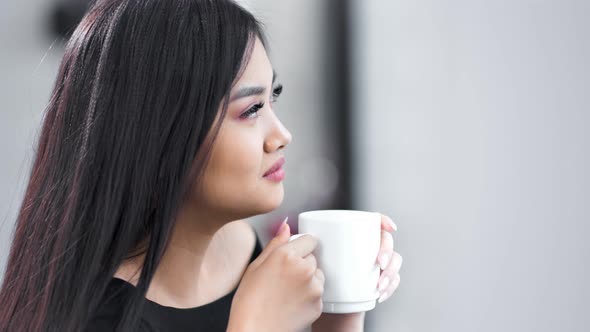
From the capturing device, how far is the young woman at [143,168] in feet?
2.03

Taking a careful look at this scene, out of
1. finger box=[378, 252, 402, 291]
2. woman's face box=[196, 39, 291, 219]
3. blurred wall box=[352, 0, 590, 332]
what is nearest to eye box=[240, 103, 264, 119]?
woman's face box=[196, 39, 291, 219]

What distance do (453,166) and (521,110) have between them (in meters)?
0.18

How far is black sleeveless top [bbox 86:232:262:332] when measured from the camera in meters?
0.64

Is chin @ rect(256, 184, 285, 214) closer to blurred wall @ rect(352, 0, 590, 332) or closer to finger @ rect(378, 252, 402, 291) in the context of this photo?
finger @ rect(378, 252, 402, 291)

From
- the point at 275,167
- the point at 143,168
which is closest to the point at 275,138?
the point at 275,167

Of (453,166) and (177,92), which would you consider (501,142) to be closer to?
(453,166)

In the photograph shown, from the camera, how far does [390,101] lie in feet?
4.01

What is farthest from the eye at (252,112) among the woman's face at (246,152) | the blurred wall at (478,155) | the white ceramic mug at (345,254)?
the blurred wall at (478,155)

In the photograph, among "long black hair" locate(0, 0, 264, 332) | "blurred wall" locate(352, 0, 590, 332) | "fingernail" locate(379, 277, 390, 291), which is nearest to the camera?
"long black hair" locate(0, 0, 264, 332)

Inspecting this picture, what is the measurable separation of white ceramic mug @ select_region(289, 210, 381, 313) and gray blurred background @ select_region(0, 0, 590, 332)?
0.33 m

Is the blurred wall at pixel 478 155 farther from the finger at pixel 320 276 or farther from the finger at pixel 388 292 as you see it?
the finger at pixel 320 276

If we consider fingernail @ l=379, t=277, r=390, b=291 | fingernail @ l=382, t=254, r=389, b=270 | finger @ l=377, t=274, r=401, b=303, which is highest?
fingernail @ l=382, t=254, r=389, b=270

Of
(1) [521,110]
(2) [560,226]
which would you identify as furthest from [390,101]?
(2) [560,226]

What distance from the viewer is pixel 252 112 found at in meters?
0.67
